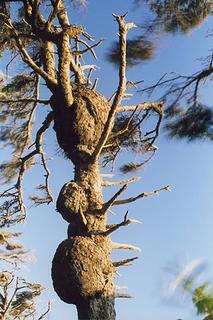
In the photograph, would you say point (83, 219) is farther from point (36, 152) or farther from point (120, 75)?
point (36, 152)

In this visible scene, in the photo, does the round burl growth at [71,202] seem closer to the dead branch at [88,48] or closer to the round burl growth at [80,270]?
the round burl growth at [80,270]

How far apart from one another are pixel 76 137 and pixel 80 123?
16cm

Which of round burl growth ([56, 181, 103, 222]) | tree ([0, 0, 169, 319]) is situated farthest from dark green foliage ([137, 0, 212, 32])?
round burl growth ([56, 181, 103, 222])

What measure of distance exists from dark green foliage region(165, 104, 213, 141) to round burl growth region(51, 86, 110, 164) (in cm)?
149

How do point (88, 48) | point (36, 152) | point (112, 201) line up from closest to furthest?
point (112, 201) → point (88, 48) → point (36, 152)

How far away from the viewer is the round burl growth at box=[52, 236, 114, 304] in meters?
4.06

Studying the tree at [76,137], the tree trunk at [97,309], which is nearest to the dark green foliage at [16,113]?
the tree at [76,137]

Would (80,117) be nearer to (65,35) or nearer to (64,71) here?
(64,71)

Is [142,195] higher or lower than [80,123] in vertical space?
lower

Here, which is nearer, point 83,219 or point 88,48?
point 83,219

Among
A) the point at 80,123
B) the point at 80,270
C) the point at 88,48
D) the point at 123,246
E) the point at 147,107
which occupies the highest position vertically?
the point at 88,48

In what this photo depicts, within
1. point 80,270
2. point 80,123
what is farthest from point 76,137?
point 80,270

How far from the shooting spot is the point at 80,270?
13.3 feet

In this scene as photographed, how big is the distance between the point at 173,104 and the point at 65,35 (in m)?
1.87
